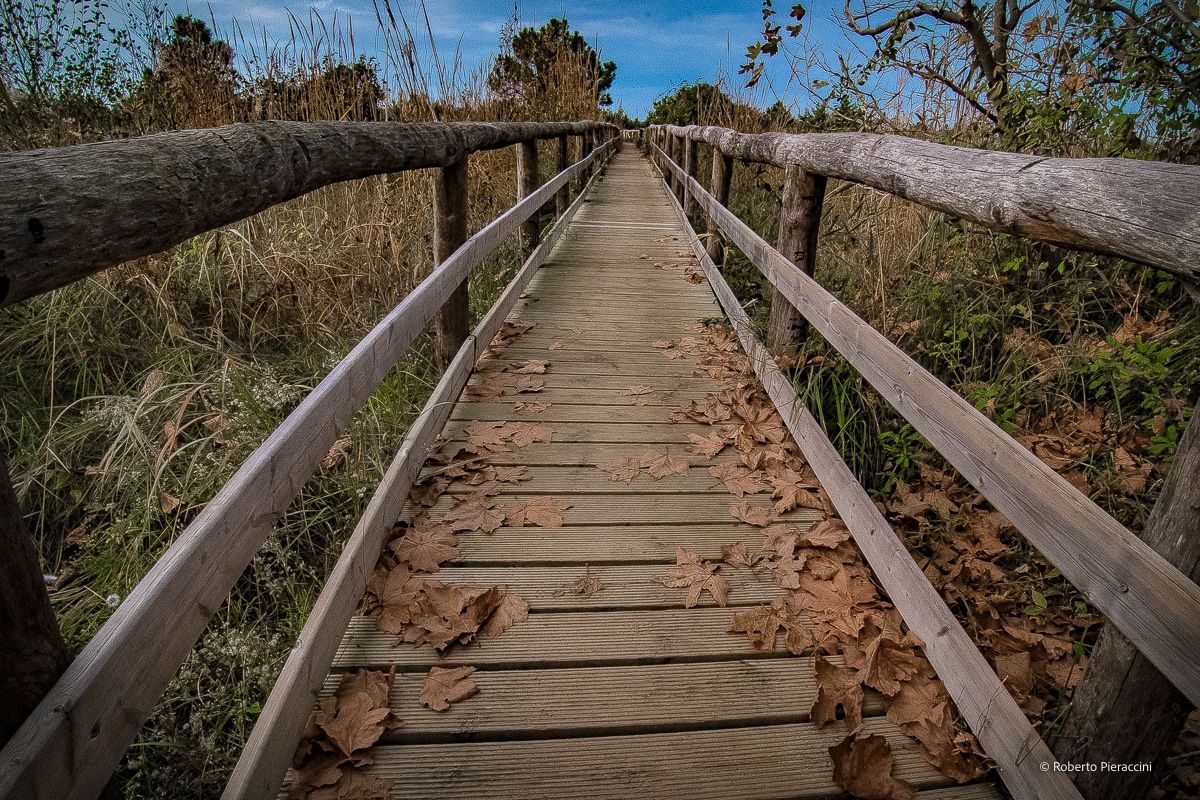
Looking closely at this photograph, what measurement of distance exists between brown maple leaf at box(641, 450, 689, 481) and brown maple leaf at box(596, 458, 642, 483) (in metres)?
0.04

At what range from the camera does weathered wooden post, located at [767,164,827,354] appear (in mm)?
3332

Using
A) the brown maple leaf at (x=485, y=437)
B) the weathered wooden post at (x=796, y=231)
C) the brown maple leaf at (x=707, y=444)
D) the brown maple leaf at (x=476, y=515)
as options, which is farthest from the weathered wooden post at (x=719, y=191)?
the brown maple leaf at (x=476, y=515)

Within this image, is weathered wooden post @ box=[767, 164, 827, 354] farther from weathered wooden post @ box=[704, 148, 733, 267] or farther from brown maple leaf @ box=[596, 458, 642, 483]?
weathered wooden post @ box=[704, 148, 733, 267]

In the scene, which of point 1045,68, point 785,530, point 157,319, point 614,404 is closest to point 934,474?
point 785,530

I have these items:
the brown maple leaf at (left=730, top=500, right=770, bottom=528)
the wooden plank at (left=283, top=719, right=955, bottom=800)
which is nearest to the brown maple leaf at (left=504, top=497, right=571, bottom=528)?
the brown maple leaf at (left=730, top=500, right=770, bottom=528)

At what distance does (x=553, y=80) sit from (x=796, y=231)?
9.87 metres

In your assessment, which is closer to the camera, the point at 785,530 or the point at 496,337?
the point at 785,530

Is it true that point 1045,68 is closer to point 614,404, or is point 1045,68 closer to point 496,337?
point 614,404

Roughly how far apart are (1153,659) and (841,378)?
96.8 inches

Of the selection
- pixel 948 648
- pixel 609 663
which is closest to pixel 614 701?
pixel 609 663

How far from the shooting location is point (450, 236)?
3.47 metres

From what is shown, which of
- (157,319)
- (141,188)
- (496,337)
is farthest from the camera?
(496,337)

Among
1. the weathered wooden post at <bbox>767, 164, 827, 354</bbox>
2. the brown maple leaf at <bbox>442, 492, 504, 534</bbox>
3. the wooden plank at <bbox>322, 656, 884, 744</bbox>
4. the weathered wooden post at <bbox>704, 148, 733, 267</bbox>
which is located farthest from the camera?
the weathered wooden post at <bbox>704, 148, 733, 267</bbox>

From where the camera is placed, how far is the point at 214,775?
1.65 m
